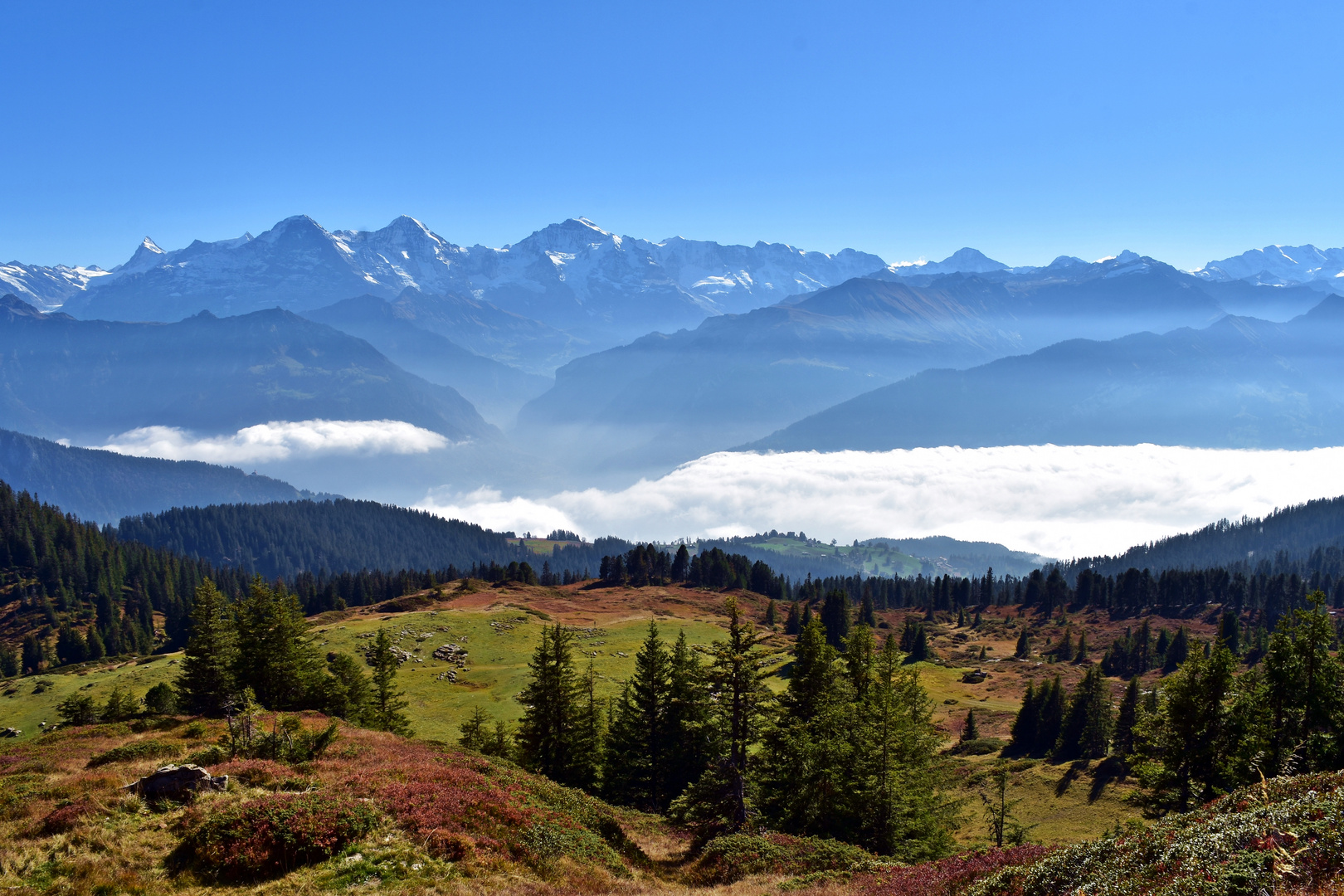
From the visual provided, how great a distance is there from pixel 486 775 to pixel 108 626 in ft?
629

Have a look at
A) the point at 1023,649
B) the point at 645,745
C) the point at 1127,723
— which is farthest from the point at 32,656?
the point at 1023,649

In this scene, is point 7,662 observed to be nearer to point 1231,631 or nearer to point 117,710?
point 117,710

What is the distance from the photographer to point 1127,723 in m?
84.4

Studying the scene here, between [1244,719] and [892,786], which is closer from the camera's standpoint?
[1244,719]

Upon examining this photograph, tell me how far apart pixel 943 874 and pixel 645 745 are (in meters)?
27.5

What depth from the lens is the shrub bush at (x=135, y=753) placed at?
114 feet

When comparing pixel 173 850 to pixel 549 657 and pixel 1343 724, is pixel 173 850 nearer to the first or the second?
pixel 549 657

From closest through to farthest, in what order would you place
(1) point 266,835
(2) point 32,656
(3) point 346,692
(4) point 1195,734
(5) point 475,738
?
(1) point 266,835 → (4) point 1195,734 → (5) point 475,738 → (3) point 346,692 → (2) point 32,656

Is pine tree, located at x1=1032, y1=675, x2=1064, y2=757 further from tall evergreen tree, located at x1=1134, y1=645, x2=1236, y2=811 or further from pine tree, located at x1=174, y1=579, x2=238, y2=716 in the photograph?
pine tree, located at x1=174, y1=579, x2=238, y2=716

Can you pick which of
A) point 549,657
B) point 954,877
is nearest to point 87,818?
point 549,657

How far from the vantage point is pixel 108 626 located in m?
171

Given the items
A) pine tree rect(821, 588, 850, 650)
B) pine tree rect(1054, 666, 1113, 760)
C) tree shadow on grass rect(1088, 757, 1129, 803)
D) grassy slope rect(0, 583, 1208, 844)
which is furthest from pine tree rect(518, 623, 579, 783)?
pine tree rect(821, 588, 850, 650)

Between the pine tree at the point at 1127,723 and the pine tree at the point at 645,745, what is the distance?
62.3 m

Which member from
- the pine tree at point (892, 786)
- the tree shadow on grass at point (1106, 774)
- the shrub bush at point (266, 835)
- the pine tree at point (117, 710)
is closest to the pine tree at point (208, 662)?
the pine tree at point (117, 710)
